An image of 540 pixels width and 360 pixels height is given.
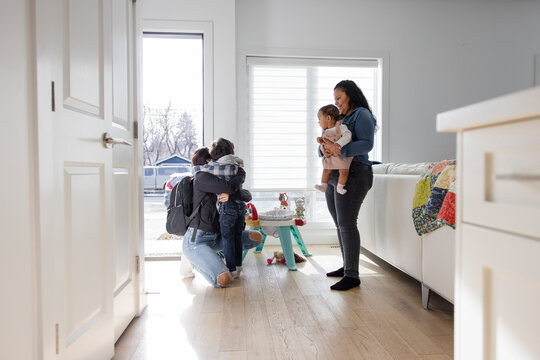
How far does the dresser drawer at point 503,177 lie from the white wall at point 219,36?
2780 mm

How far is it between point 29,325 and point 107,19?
3.75ft

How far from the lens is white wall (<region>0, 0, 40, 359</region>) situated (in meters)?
0.82

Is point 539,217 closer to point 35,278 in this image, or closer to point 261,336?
point 35,278

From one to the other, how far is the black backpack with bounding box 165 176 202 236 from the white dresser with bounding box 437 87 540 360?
196cm

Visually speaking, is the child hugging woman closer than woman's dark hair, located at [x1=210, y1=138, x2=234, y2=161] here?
Yes

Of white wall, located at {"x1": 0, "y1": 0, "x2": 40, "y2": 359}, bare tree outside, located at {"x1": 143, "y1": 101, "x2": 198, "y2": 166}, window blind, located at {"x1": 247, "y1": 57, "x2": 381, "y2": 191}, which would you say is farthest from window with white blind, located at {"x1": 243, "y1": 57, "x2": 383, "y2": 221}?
white wall, located at {"x1": 0, "y1": 0, "x2": 40, "y2": 359}

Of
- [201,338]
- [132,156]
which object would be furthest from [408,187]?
[132,156]

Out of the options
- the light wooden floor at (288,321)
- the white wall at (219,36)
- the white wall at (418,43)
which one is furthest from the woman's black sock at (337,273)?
the white wall at (418,43)

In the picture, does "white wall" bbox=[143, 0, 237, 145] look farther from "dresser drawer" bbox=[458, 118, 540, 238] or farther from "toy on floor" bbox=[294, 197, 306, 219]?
"dresser drawer" bbox=[458, 118, 540, 238]

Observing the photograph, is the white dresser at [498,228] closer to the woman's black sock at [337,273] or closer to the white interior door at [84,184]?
the white interior door at [84,184]

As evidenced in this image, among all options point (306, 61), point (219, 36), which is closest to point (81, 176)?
point (219, 36)

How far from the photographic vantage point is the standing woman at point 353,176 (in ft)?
7.26

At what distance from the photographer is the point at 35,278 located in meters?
0.94

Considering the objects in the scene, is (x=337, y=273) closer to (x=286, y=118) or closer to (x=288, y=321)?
(x=288, y=321)
